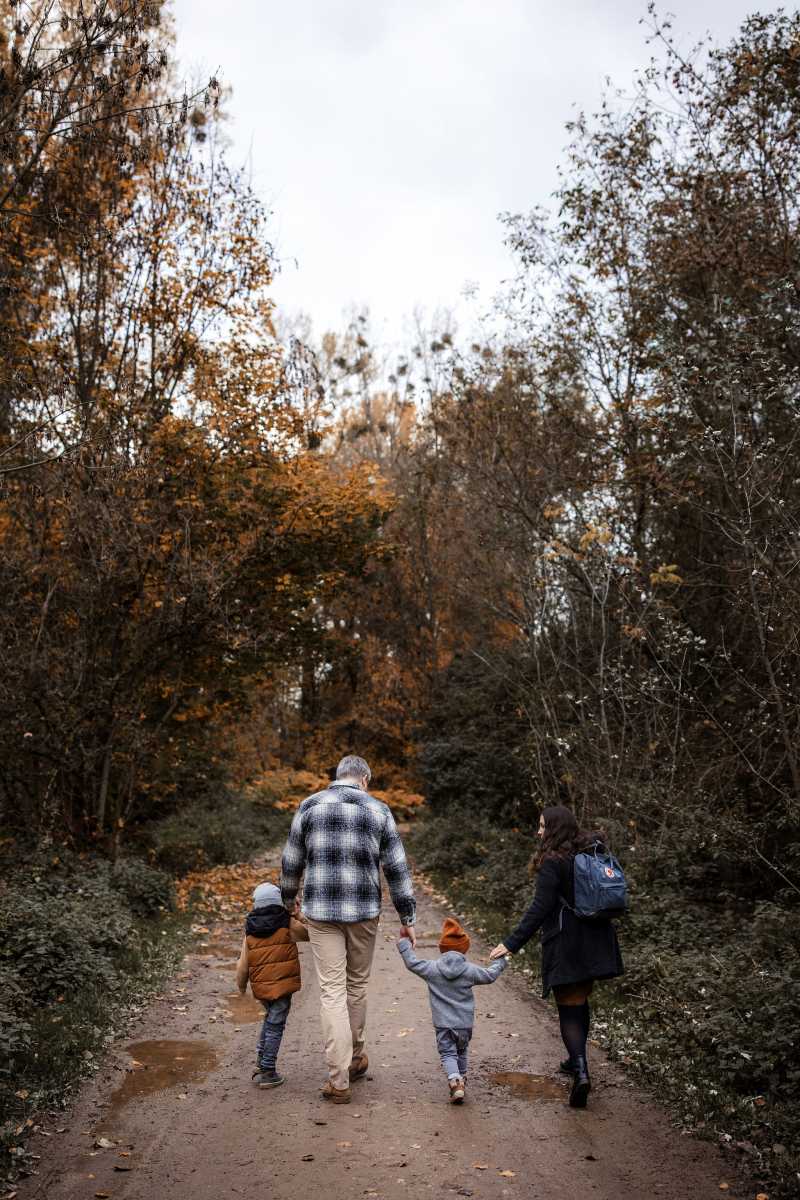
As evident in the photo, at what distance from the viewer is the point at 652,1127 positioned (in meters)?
5.28

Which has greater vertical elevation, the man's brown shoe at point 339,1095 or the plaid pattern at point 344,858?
the plaid pattern at point 344,858

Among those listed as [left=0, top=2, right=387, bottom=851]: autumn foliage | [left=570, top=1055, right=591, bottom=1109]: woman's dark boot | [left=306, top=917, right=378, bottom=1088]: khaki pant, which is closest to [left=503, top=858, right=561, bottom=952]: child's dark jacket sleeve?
[left=570, top=1055, right=591, bottom=1109]: woman's dark boot

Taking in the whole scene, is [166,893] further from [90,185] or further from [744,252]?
[744,252]

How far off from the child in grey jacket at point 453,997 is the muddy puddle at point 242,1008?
2.64 metres

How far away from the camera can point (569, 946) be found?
579cm

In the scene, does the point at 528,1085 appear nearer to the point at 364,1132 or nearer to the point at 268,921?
the point at 364,1132

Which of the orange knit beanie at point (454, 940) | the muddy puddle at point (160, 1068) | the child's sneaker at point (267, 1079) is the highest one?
the orange knit beanie at point (454, 940)

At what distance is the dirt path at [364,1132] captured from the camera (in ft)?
14.8

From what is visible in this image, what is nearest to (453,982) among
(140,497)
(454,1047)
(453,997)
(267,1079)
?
(453,997)

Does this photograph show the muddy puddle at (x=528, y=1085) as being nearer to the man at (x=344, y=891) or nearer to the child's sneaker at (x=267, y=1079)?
the man at (x=344, y=891)

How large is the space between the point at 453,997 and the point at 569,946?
76 centimetres

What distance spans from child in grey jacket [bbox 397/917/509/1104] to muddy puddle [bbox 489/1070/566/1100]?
0.39 meters

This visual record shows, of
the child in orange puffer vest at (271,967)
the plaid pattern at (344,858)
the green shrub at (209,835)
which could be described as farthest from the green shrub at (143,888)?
the plaid pattern at (344,858)

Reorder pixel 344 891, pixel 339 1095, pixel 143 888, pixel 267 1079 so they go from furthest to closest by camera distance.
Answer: pixel 143 888 → pixel 267 1079 → pixel 344 891 → pixel 339 1095
